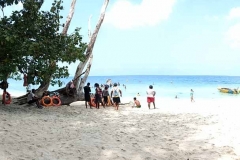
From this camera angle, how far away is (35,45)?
12.2 metres

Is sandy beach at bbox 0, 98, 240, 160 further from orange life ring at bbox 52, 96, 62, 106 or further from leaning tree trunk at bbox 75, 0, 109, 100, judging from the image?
leaning tree trunk at bbox 75, 0, 109, 100

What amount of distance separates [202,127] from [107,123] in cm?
358

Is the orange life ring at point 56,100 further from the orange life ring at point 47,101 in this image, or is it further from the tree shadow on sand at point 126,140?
the tree shadow on sand at point 126,140

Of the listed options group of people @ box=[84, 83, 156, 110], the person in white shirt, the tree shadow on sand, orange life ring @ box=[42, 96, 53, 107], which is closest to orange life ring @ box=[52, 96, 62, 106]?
orange life ring @ box=[42, 96, 53, 107]

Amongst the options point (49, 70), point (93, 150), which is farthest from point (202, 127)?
point (49, 70)

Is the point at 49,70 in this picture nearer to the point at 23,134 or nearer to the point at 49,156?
the point at 23,134

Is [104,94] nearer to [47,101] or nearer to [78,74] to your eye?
[78,74]

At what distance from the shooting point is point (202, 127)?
10.9 metres

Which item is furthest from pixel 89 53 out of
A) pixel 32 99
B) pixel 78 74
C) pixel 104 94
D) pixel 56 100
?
pixel 32 99

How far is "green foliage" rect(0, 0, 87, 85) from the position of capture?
40.2 ft

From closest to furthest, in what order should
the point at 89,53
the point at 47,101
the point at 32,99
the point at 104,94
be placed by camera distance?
the point at 32,99, the point at 47,101, the point at 104,94, the point at 89,53

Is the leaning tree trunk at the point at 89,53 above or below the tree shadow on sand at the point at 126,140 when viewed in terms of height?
above

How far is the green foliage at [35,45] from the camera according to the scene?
1227 centimetres

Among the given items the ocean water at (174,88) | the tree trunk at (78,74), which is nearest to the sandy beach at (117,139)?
the tree trunk at (78,74)
